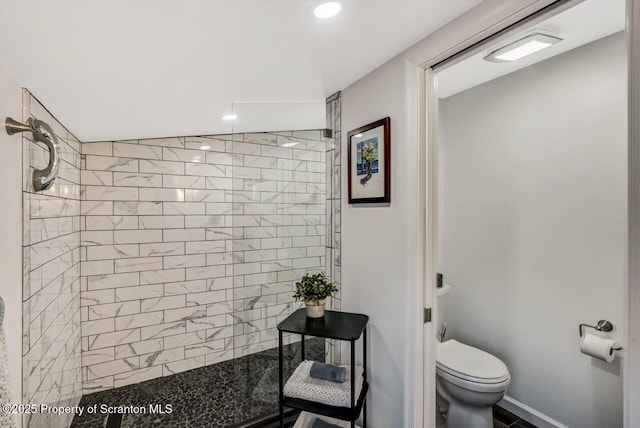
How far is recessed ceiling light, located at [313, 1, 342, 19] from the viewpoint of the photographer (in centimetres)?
98

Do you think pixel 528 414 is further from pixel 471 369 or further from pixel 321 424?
pixel 321 424

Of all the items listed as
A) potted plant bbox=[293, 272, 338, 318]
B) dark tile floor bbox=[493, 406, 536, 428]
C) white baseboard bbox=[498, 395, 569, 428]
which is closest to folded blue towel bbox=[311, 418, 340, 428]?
potted plant bbox=[293, 272, 338, 318]

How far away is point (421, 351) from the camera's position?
1.38 metres

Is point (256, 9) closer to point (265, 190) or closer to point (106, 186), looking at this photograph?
point (265, 190)

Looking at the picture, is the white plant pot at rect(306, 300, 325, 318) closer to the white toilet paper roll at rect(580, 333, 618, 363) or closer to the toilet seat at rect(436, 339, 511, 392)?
the toilet seat at rect(436, 339, 511, 392)

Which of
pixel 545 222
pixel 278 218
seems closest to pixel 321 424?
pixel 278 218

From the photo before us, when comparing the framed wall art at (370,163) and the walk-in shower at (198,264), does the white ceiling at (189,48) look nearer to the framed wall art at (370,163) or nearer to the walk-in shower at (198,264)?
the framed wall art at (370,163)

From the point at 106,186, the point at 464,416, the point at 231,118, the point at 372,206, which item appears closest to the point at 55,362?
the point at 106,186

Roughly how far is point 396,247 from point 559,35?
1.46 m

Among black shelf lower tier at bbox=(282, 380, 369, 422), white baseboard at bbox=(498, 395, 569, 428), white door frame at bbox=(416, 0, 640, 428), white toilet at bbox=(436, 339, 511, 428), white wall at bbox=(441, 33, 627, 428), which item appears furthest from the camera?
white baseboard at bbox=(498, 395, 569, 428)

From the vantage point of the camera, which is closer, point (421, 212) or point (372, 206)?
point (421, 212)

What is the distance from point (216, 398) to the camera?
224 centimetres

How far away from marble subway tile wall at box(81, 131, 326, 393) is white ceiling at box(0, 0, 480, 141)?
0.57m

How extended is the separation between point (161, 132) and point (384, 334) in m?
2.29
